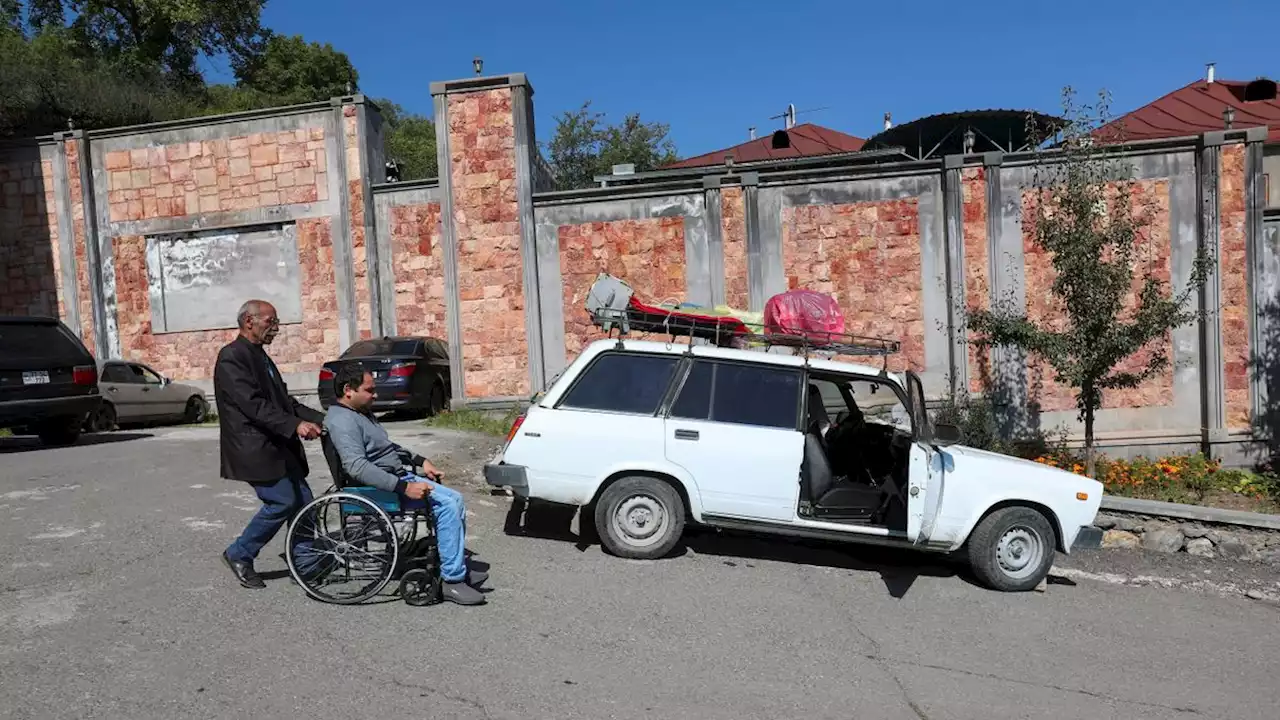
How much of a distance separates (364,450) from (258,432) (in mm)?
624

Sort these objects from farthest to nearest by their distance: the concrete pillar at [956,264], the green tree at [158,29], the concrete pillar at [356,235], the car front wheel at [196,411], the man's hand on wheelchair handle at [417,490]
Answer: the green tree at [158,29] → the concrete pillar at [356,235] → the car front wheel at [196,411] → the concrete pillar at [956,264] → the man's hand on wheelchair handle at [417,490]

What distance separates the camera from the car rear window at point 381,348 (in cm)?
1597

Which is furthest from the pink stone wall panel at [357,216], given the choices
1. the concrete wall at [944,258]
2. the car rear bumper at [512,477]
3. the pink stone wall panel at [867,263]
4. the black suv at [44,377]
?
the car rear bumper at [512,477]

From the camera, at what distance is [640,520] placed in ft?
23.3

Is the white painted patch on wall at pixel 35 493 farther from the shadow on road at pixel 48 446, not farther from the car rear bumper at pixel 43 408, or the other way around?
the shadow on road at pixel 48 446

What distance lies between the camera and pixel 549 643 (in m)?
5.36

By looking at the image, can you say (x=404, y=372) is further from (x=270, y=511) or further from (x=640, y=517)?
(x=270, y=511)

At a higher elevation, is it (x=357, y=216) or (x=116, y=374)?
(x=357, y=216)

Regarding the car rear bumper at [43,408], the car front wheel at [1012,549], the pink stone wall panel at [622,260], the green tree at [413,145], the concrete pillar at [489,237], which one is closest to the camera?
the car front wheel at [1012,549]

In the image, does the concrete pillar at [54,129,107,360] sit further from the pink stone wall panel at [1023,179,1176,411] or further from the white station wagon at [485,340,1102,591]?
the pink stone wall panel at [1023,179,1176,411]

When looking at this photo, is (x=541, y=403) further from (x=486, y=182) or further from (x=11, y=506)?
(x=486, y=182)

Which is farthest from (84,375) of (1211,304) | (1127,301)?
(1211,304)

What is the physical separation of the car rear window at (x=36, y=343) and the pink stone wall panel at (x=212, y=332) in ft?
18.4

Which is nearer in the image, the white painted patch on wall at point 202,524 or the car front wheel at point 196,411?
the white painted patch on wall at point 202,524
